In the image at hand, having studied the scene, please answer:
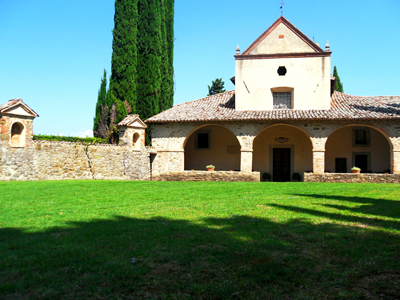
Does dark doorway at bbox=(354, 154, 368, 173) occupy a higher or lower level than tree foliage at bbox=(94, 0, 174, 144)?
lower

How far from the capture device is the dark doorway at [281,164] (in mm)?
22219

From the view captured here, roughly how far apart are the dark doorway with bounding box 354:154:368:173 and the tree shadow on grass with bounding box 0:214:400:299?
17.6 metres

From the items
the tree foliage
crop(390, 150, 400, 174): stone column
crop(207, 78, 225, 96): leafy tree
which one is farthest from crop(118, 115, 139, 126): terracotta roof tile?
crop(207, 78, 225, 96): leafy tree

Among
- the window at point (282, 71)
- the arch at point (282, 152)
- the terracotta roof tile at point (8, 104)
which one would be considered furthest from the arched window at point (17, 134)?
the window at point (282, 71)

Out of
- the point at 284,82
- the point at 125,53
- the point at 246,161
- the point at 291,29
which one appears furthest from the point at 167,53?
the point at 246,161

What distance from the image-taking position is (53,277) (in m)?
3.41

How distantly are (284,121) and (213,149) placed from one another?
18.5 ft

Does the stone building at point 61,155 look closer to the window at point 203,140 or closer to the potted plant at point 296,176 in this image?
the window at point 203,140

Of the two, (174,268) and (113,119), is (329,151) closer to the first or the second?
(113,119)

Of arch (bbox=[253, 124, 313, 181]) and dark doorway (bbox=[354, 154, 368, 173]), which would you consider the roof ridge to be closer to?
arch (bbox=[253, 124, 313, 181])

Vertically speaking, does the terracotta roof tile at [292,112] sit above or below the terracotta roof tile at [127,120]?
above

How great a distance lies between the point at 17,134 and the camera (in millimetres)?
15289

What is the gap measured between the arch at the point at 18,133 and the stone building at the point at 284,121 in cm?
Answer: 771

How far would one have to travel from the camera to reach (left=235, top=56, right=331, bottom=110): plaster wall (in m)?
20.3
